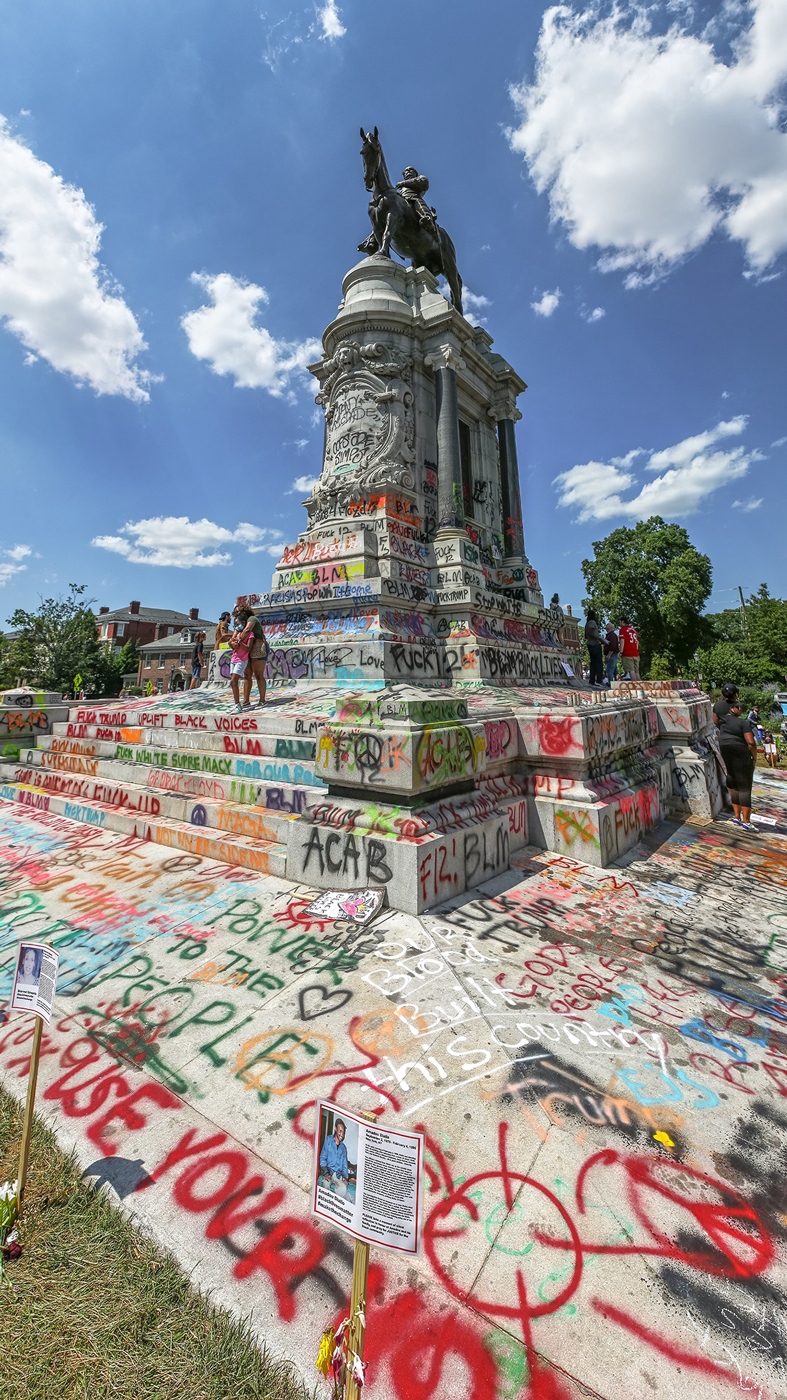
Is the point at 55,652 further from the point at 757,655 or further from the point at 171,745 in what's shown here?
the point at 757,655

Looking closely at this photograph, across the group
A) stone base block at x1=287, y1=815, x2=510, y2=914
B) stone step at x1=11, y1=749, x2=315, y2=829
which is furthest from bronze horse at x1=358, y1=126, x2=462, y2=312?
stone base block at x1=287, y1=815, x2=510, y2=914

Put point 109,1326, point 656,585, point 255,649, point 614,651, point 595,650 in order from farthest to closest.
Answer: point 656,585, point 614,651, point 595,650, point 255,649, point 109,1326

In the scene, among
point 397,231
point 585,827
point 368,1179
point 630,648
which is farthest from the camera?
point 397,231

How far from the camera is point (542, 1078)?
2.80 m

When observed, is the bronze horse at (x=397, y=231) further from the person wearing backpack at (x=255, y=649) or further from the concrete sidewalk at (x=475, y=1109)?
the concrete sidewalk at (x=475, y=1109)

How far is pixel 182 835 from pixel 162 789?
1962 millimetres

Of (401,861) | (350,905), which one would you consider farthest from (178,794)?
(401,861)

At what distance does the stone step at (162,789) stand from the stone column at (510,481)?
14.4 meters

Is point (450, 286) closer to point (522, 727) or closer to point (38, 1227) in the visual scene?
point (522, 727)

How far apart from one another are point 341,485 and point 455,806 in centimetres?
1233

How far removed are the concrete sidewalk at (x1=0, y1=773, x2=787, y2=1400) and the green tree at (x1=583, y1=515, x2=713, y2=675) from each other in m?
39.9

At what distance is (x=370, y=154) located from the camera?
17.7 meters

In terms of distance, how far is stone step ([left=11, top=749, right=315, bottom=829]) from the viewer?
21.9 feet

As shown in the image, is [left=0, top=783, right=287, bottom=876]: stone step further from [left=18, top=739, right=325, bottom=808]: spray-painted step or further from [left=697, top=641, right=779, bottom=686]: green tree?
[left=697, top=641, right=779, bottom=686]: green tree
